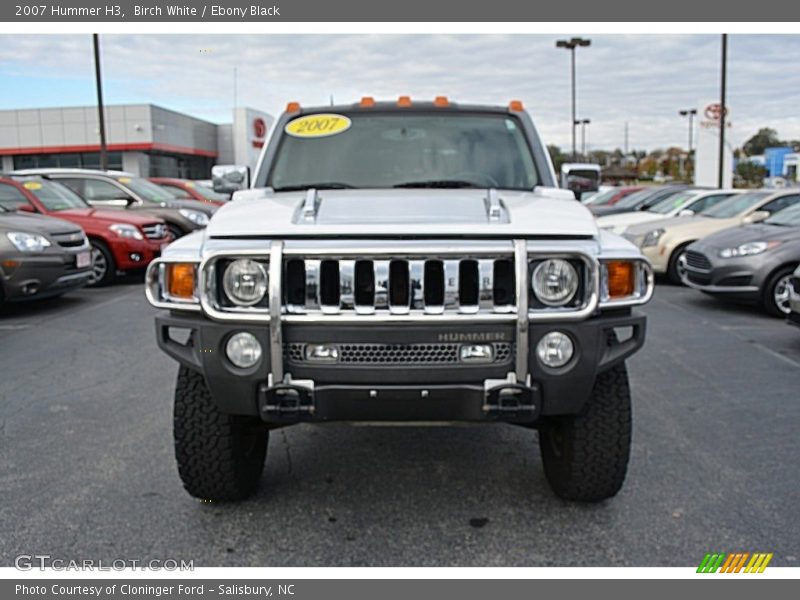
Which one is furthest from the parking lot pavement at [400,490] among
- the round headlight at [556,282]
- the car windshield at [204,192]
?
the car windshield at [204,192]

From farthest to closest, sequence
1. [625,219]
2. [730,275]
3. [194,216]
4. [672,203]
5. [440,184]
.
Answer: [672,203]
[625,219]
[194,216]
[730,275]
[440,184]

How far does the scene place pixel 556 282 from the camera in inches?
115

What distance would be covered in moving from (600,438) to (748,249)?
21.3 ft

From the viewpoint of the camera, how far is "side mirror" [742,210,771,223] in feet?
34.1

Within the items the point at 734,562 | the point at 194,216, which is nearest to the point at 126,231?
the point at 194,216

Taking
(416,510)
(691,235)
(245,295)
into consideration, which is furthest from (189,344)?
(691,235)

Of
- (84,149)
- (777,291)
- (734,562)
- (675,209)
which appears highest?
(84,149)

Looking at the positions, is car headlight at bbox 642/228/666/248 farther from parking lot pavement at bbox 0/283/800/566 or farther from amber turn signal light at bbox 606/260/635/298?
amber turn signal light at bbox 606/260/635/298

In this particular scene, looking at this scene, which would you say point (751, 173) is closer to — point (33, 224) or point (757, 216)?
point (757, 216)

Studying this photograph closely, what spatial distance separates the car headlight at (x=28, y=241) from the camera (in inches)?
323

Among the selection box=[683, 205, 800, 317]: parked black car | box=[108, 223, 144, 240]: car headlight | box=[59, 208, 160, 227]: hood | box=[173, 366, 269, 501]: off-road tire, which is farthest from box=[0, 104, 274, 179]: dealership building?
box=[173, 366, 269, 501]: off-road tire

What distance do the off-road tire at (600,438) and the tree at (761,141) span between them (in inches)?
3800

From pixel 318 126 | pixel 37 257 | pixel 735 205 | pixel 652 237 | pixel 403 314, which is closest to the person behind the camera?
pixel 403 314

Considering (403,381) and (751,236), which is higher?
(751,236)
